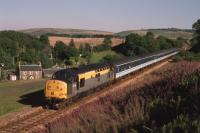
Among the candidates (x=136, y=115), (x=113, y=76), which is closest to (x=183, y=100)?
(x=136, y=115)

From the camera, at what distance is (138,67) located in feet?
211

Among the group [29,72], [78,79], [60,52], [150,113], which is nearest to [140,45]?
[60,52]

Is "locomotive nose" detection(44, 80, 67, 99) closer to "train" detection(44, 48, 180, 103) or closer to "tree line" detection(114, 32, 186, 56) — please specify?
"train" detection(44, 48, 180, 103)

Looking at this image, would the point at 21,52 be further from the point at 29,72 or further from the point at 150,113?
the point at 150,113

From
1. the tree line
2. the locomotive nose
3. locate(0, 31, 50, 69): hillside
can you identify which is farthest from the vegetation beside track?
the tree line

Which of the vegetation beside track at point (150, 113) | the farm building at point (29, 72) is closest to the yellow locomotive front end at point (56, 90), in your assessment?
the vegetation beside track at point (150, 113)

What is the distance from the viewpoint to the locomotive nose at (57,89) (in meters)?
31.0

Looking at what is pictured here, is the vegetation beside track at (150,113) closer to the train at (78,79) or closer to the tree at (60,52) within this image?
the train at (78,79)

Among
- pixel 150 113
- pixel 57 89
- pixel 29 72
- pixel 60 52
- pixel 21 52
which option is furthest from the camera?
pixel 60 52

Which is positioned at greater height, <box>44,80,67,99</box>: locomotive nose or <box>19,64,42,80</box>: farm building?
<box>44,80,67,99</box>: locomotive nose

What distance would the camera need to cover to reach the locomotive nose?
31.0m

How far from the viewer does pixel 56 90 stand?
1228 inches

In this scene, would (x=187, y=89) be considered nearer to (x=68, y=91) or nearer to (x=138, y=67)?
(x=68, y=91)

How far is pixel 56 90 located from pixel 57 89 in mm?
116
